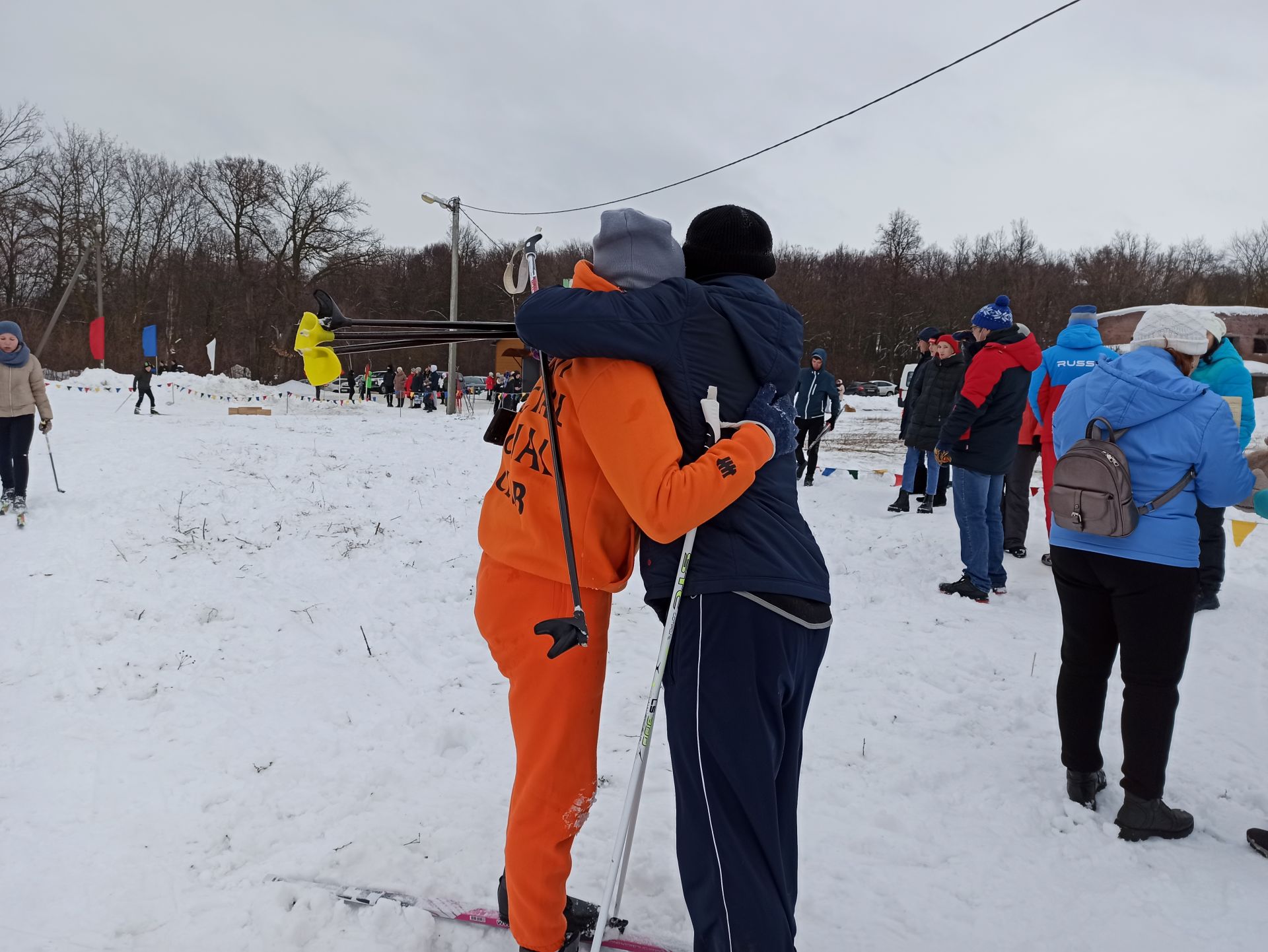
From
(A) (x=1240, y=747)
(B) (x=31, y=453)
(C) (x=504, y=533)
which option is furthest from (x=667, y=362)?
(B) (x=31, y=453)

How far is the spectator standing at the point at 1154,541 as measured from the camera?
2.89 m

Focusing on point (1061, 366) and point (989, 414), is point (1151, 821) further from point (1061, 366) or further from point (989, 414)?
point (1061, 366)

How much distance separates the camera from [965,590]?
5.96 meters

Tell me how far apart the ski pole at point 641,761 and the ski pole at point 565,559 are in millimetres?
204

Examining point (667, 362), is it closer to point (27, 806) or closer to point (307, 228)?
point (27, 806)

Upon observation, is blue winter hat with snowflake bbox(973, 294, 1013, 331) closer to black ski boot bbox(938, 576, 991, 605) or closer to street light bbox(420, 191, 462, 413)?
black ski boot bbox(938, 576, 991, 605)

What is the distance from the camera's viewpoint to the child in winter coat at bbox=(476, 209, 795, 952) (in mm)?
1880

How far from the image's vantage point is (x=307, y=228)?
133ft

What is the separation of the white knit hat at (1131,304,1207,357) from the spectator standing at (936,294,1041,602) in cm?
279

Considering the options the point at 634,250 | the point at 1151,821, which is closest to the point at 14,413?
the point at 634,250

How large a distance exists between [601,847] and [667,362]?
6.36ft

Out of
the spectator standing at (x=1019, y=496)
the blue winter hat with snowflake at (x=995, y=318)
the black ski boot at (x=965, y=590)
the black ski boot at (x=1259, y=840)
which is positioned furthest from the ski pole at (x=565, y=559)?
the spectator standing at (x=1019, y=496)

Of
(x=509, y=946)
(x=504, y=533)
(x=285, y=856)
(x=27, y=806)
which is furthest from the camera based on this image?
(x=27, y=806)

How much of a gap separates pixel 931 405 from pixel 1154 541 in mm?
5528
